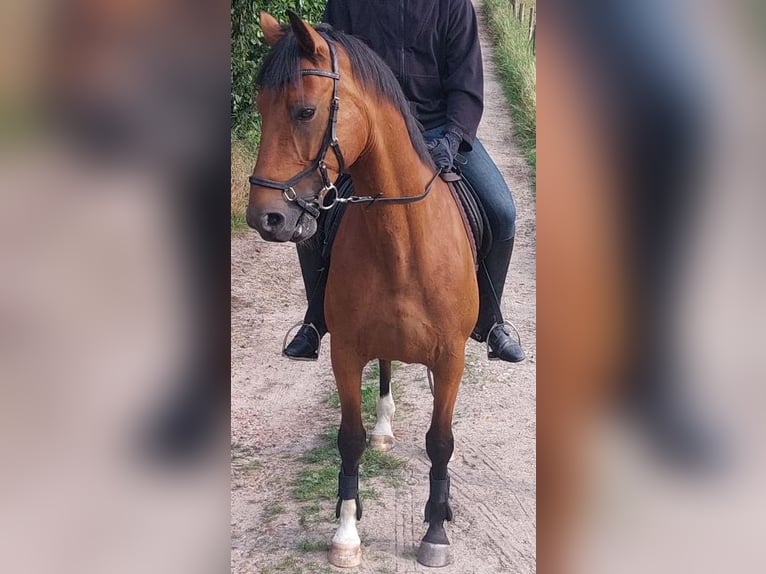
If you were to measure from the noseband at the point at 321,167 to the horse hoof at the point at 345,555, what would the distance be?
132 cm

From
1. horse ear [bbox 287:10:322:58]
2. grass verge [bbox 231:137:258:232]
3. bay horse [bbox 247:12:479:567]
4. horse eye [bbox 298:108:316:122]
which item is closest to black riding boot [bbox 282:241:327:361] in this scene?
bay horse [bbox 247:12:479:567]

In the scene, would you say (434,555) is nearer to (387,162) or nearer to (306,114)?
(387,162)

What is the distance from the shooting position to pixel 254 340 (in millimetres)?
2705

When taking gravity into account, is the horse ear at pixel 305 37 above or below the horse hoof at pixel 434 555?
above

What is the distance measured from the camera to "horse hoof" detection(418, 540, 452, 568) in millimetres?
2611

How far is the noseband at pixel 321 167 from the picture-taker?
6.35ft

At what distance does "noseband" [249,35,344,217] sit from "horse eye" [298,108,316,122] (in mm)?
56
